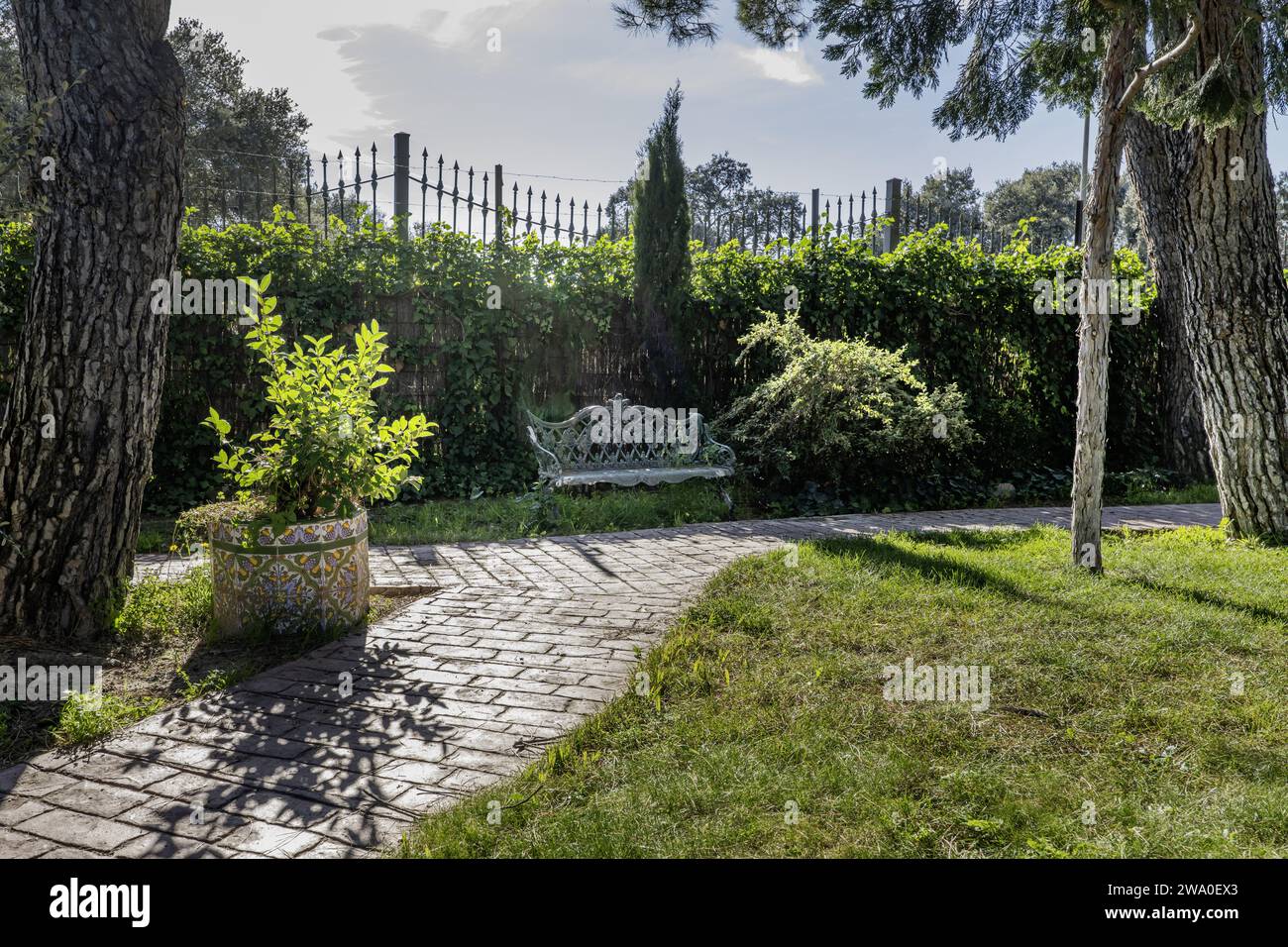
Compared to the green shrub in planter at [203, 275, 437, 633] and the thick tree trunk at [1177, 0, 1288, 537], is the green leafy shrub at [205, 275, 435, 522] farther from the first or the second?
the thick tree trunk at [1177, 0, 1288, 537]

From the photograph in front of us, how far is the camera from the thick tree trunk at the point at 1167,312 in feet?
28.9

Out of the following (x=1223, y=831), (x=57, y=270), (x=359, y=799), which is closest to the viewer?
(x=1223, y=831)

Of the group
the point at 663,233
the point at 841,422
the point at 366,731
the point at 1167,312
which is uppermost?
the point at 663,233

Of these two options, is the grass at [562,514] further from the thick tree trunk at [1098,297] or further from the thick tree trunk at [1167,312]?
the thick tree trunk at [1098,297]

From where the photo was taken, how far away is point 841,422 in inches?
348

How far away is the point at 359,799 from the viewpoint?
2.82 meters

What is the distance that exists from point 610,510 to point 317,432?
3.78 meters

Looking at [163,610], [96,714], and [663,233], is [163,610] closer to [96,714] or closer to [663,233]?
[96,714]

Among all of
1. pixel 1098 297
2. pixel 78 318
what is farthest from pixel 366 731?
pixel 1098 297

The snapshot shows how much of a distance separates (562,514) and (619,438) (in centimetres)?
132

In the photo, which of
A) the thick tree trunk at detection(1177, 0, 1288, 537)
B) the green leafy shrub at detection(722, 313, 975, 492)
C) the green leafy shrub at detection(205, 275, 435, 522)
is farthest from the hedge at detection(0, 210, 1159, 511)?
the green leafy shrub at detection(205, 275, 435, 522)

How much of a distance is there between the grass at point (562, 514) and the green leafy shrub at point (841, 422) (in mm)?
601

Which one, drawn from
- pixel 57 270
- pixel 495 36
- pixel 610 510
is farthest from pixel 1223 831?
pixel 495 36
